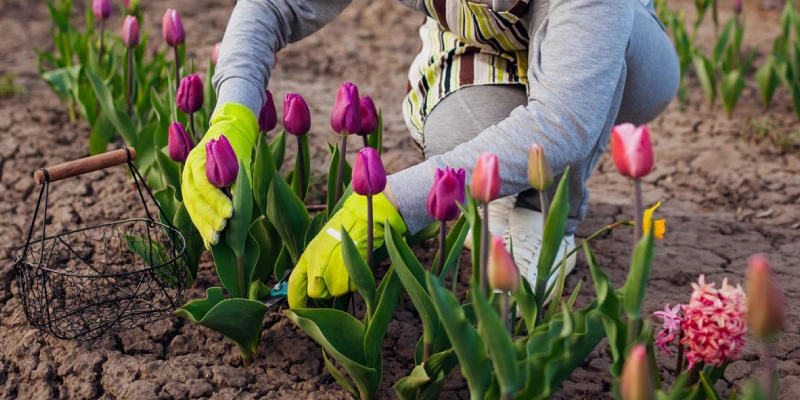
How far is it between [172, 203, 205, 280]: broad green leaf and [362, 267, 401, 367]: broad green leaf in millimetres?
501

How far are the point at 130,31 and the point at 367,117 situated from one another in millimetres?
976

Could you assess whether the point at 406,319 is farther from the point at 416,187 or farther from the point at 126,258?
the point at 126,258

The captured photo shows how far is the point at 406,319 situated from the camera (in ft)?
5.60

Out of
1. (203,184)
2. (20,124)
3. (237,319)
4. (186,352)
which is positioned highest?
(203,184)

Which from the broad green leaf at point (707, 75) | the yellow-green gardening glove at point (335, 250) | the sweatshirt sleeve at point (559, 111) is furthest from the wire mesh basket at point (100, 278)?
the broad green leaf at point (707, 75)

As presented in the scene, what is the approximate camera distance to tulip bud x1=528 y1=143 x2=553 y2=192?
1123 mm

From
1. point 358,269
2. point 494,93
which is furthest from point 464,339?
point 494,93

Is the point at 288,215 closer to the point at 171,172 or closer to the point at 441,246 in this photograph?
the point at 441,246

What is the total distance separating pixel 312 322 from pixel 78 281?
800mm

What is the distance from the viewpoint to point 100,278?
176 centimetres

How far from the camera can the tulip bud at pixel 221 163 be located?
134cm

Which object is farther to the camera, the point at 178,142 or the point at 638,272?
the point at 178,142

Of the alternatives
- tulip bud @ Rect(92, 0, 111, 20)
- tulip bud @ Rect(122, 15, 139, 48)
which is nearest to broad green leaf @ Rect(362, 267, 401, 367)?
tulip bud @ Rect(122, 15, 139, 48)

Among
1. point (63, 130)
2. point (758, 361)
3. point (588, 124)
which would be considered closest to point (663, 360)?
point (758, 361)
